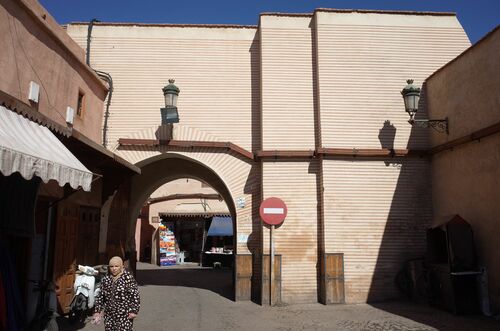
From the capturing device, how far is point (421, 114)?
10.5 m

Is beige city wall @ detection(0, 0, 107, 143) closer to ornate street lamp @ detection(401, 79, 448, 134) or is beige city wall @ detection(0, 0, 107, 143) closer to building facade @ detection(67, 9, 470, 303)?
building facade @ detection(67, 9, 470, 303)

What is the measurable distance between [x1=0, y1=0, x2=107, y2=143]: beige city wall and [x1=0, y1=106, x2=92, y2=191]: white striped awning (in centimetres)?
114

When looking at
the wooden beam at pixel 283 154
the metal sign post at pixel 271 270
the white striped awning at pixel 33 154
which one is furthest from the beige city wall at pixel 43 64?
the metal sign post at pixel 271 270

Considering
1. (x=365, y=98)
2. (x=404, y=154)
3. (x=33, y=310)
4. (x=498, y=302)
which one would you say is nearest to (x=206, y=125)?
(x=365, y=98)

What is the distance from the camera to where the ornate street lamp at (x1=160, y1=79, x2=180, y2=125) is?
10336mm

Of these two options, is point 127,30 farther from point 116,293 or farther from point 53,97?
point 116,293

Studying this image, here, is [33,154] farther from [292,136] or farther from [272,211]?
[292,136]

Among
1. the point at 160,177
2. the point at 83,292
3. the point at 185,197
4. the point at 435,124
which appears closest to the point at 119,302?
the point at 83,292

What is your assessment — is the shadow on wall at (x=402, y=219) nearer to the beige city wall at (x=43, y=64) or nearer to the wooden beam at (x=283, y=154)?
the wooden beam at (x=283, y=154)

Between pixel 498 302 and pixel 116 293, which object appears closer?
pixel 116 293

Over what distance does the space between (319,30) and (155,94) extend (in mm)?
4441

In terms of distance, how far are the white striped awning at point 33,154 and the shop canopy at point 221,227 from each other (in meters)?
16.9

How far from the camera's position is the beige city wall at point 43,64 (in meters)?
6.69

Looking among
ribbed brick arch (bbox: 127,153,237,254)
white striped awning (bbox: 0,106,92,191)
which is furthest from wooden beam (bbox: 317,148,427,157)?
white striped awning (bbox: 0,106,92,191)
